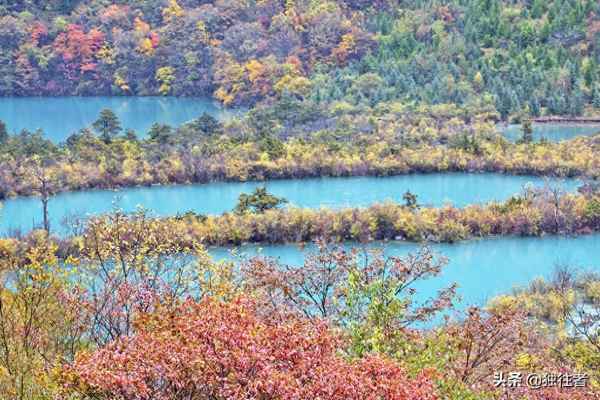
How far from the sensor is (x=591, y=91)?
143ft

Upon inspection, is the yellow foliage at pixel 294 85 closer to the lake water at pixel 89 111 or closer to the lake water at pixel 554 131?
the lake water at pixel 89 111

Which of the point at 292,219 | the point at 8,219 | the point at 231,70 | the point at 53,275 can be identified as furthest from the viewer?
the point at 231,70

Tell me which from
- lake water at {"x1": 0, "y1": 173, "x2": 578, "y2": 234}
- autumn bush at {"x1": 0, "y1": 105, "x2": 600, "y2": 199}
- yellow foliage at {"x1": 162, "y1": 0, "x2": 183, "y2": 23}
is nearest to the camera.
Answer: lake water at {"x1": 0, "y1": 173, "x2": 578, "y2": 234}

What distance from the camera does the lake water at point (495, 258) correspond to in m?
23.4

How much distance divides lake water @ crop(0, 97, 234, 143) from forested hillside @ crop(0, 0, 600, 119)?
4.33 ft

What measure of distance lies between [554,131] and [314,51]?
1592 cm

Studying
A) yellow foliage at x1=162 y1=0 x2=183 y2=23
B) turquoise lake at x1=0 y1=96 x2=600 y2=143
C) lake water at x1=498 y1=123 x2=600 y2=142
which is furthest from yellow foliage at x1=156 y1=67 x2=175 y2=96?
lake water at x1=498 y1=123 x2=600 y2=142

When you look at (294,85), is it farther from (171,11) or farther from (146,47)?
(171,11)

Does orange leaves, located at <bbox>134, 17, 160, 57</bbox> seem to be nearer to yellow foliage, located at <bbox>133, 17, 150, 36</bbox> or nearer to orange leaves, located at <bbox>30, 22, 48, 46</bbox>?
yellow foliage, located at <bbox>133, 17, 150, 36</bbox>

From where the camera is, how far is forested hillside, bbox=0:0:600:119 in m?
44.8

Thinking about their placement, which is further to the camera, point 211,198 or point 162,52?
Answer: point 162,52

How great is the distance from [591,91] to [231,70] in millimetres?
17724

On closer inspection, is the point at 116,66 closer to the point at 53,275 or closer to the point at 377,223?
the point at 377,223

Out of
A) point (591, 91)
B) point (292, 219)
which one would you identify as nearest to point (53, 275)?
point (292, 219)
